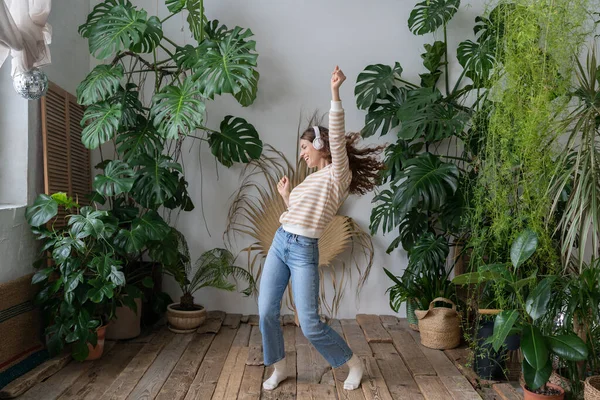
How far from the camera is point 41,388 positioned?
2.86 m

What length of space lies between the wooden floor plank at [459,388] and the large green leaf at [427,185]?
937mm

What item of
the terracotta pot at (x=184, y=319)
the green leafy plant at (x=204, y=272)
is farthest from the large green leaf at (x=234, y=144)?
the terracotta pot at (x=184, y=319)

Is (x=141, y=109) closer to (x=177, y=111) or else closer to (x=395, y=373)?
(x=177, y=111)

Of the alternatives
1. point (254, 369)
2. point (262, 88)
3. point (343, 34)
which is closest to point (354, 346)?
point (254, 369)

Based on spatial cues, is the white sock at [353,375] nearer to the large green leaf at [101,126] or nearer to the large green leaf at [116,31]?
the large green leaf at [101,126]

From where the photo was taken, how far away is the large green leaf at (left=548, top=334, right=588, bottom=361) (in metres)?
2.33

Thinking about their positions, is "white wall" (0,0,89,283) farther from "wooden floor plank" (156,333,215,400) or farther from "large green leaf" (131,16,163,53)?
"wooden floor plank" (156,333,215,400)

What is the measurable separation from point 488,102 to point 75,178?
259cm

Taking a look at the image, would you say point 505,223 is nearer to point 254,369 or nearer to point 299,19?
point 254,369

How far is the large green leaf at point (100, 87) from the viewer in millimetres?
3357

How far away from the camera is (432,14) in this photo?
3.93 meters

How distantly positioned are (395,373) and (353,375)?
0.34 metres

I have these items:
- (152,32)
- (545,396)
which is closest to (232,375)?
(545,396)

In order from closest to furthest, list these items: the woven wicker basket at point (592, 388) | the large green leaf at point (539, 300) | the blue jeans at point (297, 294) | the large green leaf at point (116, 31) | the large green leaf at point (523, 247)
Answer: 1. the woven wicker basket at point (592, 388)
2. the large green leaf at point (539, 300)
3. the large green leaf at point (523, 247)
4. the blue jeans at point (297, 294)
5. the large green leaf at point (116, 31)
